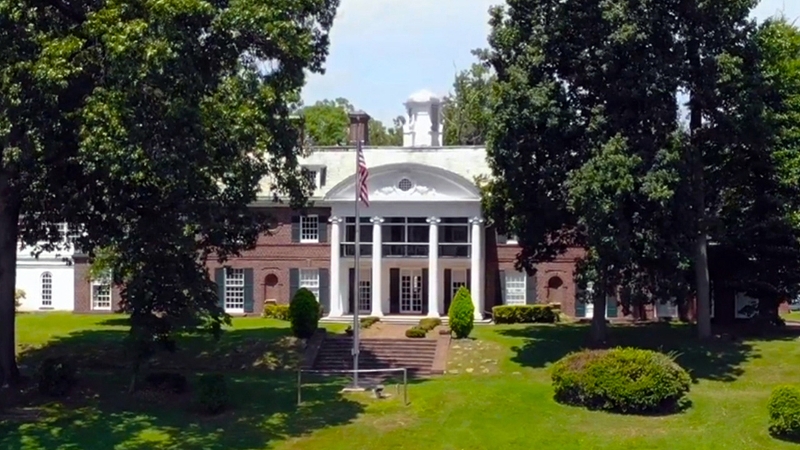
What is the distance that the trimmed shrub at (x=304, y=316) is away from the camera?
36.9m

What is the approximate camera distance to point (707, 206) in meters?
36.7

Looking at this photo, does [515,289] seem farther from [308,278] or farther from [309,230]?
[309,230]

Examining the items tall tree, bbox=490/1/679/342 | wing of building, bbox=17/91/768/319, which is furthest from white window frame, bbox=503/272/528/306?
tall tree, bbox=490/1/679/342

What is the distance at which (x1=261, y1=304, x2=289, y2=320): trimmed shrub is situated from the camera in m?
45.8

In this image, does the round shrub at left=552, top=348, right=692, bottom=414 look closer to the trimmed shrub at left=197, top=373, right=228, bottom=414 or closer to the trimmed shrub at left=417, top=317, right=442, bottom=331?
the trimmed shrub at left=197, top=373, right=228, bottom=414

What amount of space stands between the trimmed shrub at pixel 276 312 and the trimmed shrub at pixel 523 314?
29.8ft

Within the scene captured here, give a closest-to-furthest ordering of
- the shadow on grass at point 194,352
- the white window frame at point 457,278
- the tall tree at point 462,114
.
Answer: the shadow on grass at point 194,352
the white window frame at point 457,278
the tall tree at point 462,114

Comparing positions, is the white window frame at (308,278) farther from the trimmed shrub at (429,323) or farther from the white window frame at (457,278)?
the trimmed shrub at (429,323)

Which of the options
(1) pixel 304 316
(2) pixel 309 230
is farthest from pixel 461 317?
(2) pixel 309 230

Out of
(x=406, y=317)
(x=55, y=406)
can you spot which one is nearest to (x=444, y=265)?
(x=406, y=317)

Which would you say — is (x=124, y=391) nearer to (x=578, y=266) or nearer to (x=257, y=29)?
(x=257, y=29)

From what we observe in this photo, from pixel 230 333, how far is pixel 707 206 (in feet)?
57.8

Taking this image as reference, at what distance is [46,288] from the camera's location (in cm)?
5138

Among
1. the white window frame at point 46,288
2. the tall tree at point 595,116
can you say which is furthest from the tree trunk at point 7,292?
the white window frame at point 46,288
